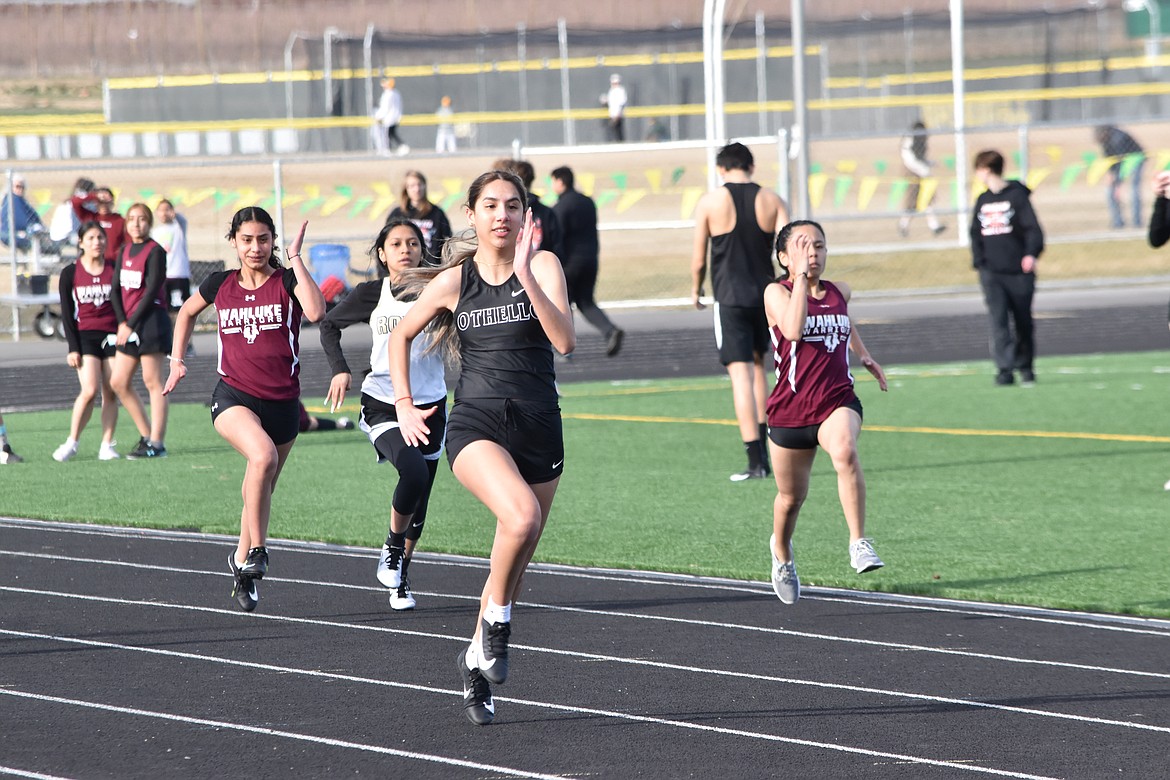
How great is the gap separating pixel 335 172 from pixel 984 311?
16.8 metres

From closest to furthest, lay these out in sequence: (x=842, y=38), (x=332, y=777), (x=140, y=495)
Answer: (x=332, y=777)
(x=140, y=495)
(x=842, y=38)

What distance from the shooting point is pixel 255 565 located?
24.4 feet

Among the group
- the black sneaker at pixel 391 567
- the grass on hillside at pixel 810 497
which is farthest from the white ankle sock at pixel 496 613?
the grass on hillside at pixel 810 497

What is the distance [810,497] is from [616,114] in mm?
28169

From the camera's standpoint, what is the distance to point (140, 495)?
36.2 feet

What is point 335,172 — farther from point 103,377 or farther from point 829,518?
point 829,518

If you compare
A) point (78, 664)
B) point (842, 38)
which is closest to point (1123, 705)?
point (78, 664)

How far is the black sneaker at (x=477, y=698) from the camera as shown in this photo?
5.60 m

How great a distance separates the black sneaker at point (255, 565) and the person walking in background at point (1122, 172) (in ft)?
78.2

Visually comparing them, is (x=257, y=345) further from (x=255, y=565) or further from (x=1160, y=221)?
(x=1160, y=221)

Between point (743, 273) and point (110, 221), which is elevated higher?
point (110, 221)

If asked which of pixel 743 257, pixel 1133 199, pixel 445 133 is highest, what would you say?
pixel 445 133

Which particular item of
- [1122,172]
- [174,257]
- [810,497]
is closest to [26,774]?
[810,497]

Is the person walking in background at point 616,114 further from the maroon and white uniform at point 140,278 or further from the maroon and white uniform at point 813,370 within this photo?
the maroon and white uniform at point 813,370
